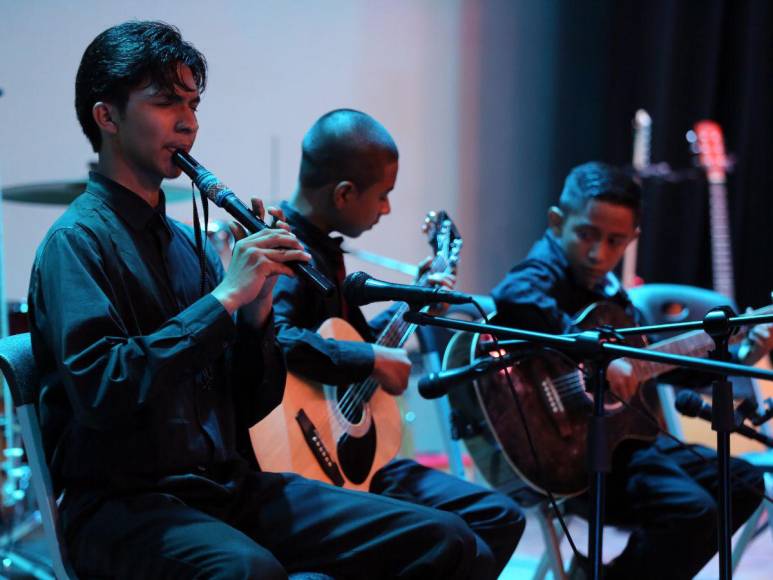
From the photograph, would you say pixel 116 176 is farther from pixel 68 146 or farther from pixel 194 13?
pixel 194 13

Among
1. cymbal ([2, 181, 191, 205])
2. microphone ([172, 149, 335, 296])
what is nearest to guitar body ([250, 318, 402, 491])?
microphone ([172, 149, 335, 296])

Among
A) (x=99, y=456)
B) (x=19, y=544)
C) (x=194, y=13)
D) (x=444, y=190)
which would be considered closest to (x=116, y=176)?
(x=99, y=456)

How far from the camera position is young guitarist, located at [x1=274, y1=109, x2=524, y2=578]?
1.85m

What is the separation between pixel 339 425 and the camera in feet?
6.36

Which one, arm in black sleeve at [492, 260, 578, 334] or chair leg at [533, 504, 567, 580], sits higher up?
arm in black sleeve at [492, 260, 578, 334]

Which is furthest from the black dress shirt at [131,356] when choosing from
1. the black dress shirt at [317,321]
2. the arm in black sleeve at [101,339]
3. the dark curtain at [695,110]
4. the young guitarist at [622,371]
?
the dark curtain at [695,110]

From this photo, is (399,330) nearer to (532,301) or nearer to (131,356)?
(532,301)

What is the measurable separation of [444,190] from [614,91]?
3.26ft

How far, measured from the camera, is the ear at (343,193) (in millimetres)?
2102

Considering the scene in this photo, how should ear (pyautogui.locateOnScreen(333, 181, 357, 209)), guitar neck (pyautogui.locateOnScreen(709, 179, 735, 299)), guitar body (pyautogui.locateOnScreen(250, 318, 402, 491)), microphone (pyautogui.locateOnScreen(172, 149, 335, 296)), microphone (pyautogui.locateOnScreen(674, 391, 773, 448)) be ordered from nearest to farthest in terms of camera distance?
microphone (pyautogui.locateOnScreen(172, 149, 335, 296)) < microphone (pyautogui.locateOnScreen(674, 391, 773, 448)) < guitar body (pyautogui.locateOnScreen(250, 318, 402, 491)) < ear (pyautogui.locateOnScreen(333, 181, 357, 209)) < guitar neck (pyautogui.locateOnScreen(709, 179, 735, 299))

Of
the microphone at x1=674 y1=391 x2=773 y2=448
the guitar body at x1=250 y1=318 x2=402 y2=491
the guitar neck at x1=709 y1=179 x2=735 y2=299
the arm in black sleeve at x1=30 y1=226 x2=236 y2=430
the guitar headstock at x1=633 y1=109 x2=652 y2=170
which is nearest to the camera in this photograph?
the arm in black sleeve at x1=30 y1=226 x2=236 y2=430

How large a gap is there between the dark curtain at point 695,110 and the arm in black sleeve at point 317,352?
2.88 metres

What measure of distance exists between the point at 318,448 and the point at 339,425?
98mm

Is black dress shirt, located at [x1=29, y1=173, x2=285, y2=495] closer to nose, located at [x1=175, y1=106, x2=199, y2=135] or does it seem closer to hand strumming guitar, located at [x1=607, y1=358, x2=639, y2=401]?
nose, located at [x1=175, y1=106, x2=199, y2=135]
